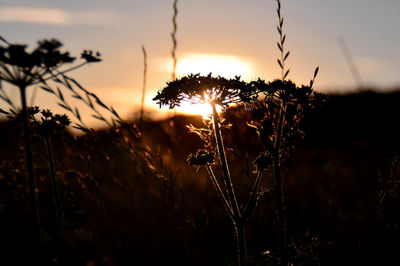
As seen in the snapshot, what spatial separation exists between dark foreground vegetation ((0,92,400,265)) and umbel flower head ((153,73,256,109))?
349 millimetres

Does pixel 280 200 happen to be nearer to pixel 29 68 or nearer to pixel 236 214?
pixel 236 214

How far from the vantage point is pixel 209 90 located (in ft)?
9.11

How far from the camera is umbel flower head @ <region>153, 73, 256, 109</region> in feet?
8.92

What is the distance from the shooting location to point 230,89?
2791 millimetres

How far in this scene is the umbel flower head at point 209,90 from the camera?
107 inches

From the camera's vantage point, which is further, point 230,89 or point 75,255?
point 75,255

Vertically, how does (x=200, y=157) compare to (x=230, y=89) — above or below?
below

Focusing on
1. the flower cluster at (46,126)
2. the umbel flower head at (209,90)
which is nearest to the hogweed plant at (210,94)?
the umbel flower head at (209,90)

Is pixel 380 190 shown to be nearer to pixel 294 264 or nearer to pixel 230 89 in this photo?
pixel 294 264

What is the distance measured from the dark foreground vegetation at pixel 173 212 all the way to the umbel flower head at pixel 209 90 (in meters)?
Answer: 0.35

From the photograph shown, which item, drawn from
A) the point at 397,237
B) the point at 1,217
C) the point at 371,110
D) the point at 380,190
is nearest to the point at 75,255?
the point at 1,217

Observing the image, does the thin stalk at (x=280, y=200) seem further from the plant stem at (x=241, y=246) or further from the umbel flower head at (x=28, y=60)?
the umbel flower head at (x=28, y=60)

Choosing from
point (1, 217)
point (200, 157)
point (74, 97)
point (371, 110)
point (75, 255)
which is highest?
point (371, 110)

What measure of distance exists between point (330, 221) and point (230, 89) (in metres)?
4.00
